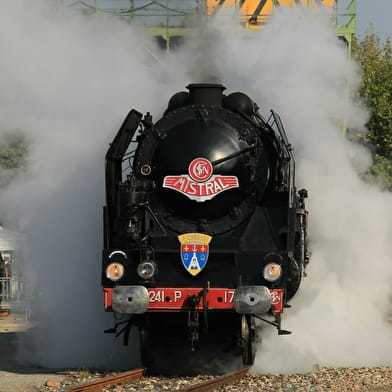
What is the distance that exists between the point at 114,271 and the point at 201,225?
102 centimetres

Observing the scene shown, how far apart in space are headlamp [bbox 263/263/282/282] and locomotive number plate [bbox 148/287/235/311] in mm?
387

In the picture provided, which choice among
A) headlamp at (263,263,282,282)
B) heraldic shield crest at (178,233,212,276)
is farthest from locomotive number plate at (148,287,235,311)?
headlamp at (263,263,282,282)

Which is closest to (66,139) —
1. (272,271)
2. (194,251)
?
(194,251)

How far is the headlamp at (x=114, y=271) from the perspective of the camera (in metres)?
10.4

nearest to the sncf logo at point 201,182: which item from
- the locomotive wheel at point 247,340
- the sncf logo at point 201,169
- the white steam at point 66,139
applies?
the sncf logo at point 201,169

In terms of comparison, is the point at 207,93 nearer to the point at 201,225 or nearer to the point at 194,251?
the point at 201,225

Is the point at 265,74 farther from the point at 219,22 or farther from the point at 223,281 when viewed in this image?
the point at 223,281

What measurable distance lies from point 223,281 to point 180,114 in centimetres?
183

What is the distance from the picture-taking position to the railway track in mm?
9484

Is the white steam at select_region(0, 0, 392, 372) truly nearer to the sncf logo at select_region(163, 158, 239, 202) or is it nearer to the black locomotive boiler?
the black locomotive boiler

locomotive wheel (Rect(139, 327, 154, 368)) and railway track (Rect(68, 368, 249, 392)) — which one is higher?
locomotive wheel (Rect(139, 327, 154, 368))

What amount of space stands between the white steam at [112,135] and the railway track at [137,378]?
1.27 m

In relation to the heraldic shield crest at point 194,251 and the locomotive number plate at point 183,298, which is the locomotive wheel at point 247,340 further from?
the heraldic shield crest at point 194,251

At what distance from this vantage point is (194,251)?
10547 mm
